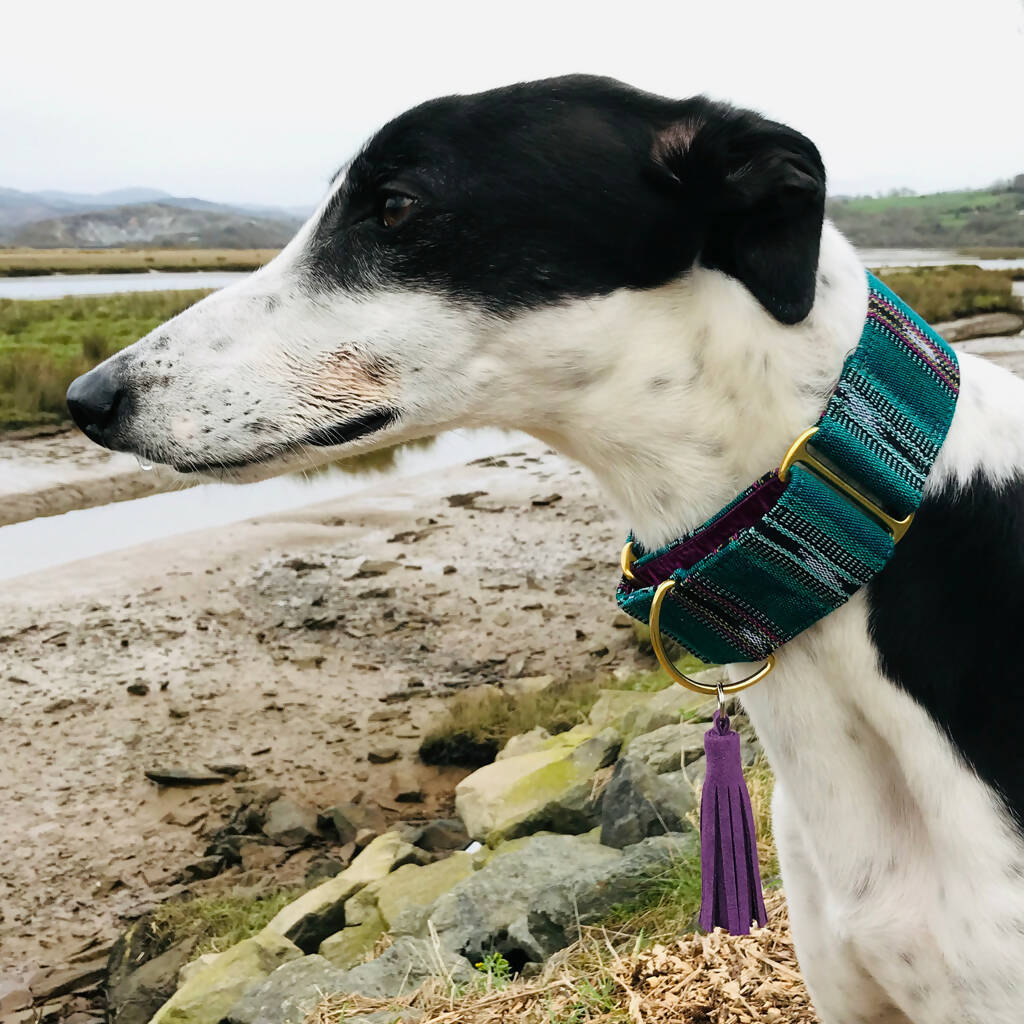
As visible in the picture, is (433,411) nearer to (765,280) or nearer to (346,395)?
(346,395)

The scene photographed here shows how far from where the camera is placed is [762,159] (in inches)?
64.1

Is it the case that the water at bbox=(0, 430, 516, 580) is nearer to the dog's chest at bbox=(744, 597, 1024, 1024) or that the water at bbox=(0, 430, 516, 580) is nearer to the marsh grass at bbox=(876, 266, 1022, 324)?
the dog's chest at bbox=(744, 597, 1024, 1024)

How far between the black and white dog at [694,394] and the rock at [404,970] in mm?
1434

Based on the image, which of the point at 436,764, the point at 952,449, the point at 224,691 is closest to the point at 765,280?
the point at 952,449

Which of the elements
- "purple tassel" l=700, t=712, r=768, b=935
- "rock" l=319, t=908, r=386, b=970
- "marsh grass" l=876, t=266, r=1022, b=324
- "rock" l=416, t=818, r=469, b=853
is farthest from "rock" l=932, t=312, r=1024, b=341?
"purple tassel" l=700, t=712, r=768, b=935

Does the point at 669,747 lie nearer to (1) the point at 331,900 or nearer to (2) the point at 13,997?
(1) the point at 331,900

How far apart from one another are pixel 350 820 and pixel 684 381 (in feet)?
12.6

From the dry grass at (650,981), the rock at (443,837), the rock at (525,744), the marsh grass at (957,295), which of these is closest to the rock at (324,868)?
the rock at (443,837)

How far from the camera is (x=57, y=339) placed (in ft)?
58.4

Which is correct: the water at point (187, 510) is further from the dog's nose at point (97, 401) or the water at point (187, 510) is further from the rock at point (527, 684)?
the dog's nose at point (97, 401)

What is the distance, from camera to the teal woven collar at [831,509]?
152 centimetres

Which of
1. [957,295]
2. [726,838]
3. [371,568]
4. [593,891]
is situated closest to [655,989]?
[593,891]

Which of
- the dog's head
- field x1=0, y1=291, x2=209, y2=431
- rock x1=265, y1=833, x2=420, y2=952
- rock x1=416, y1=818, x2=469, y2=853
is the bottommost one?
rock x1=416, y1=818, x2=469, y2=853

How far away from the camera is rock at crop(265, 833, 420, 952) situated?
4047mm
